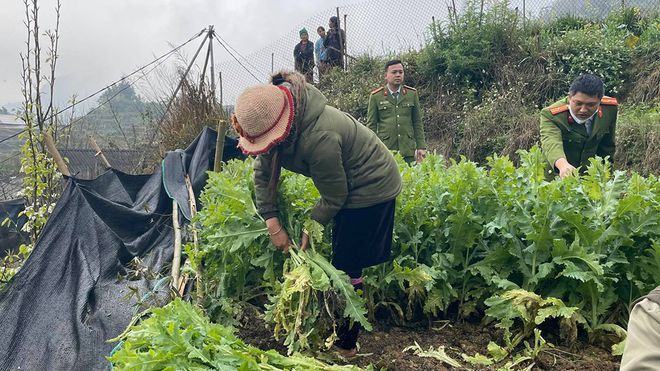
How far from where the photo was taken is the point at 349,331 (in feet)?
12.7

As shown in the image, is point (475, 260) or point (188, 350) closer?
point (188, 350)

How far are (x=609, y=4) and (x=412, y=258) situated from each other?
12.4 m

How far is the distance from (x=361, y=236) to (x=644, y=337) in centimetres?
233

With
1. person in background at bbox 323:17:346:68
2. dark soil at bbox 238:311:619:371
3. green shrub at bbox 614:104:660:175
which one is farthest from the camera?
person in background at bbox 323:17:346:68

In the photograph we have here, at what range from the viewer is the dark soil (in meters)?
3.78

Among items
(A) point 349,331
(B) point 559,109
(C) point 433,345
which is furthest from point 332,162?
(B) point 559,109

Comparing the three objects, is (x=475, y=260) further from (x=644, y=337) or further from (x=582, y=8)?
(x=582, y=8)

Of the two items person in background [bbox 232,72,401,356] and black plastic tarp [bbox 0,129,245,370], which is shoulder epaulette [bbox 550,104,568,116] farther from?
black plastic tarp [bbox 0,129,245,370]

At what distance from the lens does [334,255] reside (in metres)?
3.91

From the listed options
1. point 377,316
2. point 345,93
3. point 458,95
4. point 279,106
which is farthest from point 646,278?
point 345,93

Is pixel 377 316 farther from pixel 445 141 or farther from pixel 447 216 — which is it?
pixel 445 141

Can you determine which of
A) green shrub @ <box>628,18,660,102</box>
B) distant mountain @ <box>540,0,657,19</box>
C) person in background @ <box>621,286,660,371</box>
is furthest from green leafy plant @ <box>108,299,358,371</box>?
distant mountain @ <box>540,0,657,19</box>

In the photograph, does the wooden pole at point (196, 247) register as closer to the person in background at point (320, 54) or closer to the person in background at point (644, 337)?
the person in background at point (644, 337)

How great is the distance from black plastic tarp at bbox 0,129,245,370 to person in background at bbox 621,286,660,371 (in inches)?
131
